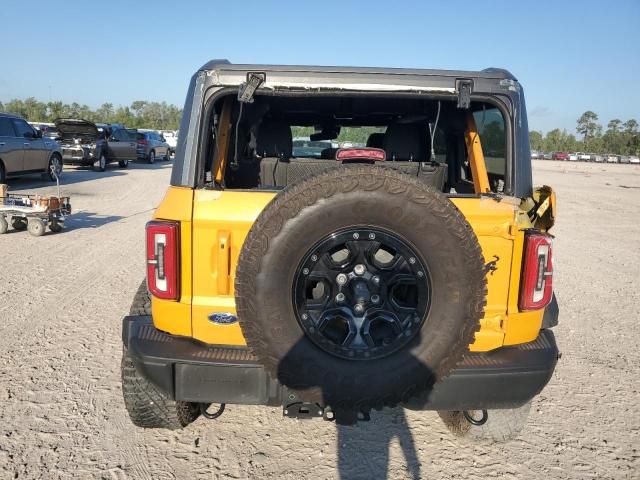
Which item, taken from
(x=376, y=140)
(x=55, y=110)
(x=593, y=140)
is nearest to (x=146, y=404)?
(x=376, y=140)

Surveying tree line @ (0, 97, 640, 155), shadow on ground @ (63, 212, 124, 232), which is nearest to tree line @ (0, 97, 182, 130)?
tree line @ (0, 97, 640, 155)

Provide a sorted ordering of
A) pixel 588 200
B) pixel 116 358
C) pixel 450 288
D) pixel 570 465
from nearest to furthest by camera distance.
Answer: pixel 450 288 < pixel 570 465 < pixel 116 358 < pixel 588 200

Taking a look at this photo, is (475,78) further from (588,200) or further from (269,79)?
(588,200)

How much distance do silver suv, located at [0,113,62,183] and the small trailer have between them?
4.58 m

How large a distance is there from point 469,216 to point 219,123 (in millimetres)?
1530

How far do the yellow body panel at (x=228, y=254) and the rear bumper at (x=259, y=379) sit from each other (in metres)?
0.13

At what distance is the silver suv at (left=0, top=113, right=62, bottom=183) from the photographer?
41.1ft

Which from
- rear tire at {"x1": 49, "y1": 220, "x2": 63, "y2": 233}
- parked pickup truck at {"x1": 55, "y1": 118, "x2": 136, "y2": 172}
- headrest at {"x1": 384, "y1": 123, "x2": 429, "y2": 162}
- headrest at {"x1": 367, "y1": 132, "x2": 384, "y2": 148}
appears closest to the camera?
headrest at {"x1": 384, "y1": 123, "x2": 429, "y2": 162}

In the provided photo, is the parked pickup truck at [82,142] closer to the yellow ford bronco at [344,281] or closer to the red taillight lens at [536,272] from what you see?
the yellow ford bronco at [344,281]

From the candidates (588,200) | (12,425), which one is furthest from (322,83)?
(588,200)

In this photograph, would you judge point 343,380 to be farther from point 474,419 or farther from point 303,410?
point 474,419

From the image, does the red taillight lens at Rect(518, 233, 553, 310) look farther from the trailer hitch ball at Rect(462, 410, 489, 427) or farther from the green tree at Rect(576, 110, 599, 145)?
the green tree at Rect(576, 110, 599, 145)

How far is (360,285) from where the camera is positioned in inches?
83.2

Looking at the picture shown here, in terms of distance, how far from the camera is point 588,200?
58.1 feet
